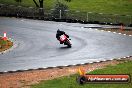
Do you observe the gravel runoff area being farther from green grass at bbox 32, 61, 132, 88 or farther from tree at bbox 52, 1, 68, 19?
tree at bbox 52, 1, 68, 19

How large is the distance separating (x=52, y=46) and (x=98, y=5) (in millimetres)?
28775

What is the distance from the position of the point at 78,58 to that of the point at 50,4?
32422mm

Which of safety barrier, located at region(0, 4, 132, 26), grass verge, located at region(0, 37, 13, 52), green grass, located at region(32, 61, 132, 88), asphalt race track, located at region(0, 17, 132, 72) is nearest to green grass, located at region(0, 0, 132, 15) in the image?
safety barrier, located at region(0, 4, 132, 26)

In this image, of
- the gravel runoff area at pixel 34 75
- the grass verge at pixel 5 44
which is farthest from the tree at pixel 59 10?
the gravel runoff area at pixel 34 75

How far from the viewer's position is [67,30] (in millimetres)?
37875

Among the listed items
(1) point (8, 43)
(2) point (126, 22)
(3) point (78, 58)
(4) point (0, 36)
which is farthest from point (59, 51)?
(2) point (126, 22)

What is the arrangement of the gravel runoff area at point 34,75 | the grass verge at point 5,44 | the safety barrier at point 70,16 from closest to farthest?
1. the gravel runoff area at point 34,75
2. the grass verge at point 5,44
3. the safety barrier at point 70,16

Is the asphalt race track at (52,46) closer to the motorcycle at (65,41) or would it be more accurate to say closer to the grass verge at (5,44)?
the motorcycle at (65,41)

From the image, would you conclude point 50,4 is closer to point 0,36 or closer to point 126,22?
point 126,22

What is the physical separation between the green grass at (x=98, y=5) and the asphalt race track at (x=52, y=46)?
1359cm

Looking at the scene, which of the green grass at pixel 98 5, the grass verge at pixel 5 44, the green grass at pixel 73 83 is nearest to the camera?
the green grass at pixel 73 83

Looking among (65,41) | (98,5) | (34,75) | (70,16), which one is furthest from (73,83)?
(98,5)

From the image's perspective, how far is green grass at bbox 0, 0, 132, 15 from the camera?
54406mm

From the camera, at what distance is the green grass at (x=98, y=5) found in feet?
178
